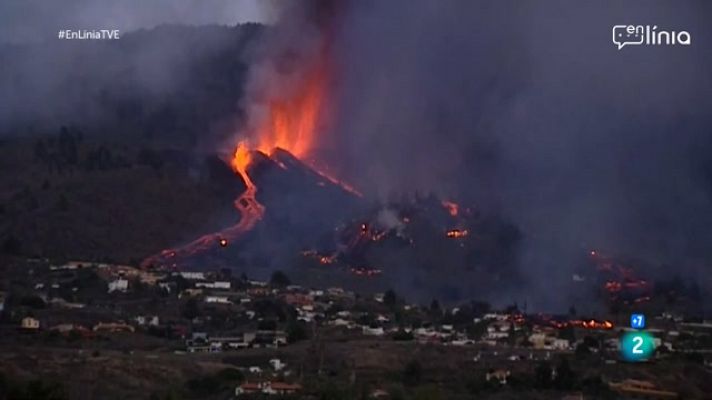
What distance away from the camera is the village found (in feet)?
128

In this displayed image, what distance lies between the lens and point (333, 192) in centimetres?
7812

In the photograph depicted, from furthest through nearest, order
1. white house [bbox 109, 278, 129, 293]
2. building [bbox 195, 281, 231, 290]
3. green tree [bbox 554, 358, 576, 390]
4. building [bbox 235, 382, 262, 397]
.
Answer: building [bbox 195, 281, 231, 290], white house [bbox 109, 278, 129, 293], green tree [bbox 554, 358, 576, 390], building [bbox 235, 382, 262, 397]

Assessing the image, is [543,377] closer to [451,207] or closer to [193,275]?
[193,275]

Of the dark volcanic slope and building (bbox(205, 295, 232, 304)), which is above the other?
the dark volcanic slope

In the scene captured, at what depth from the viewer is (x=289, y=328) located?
49.3 m

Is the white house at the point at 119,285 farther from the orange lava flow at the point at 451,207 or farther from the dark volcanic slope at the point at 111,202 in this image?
the orange lava flow at the point at 451,207

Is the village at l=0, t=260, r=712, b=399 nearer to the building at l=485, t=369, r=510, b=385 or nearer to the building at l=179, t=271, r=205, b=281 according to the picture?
the building at l=485, t=369, r=510, b=385

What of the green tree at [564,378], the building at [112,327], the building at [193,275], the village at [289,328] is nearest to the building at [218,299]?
the village at [289,328]

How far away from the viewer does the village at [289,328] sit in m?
38.9

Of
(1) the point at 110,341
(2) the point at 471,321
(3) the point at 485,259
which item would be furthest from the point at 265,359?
(3) the point at 485,259

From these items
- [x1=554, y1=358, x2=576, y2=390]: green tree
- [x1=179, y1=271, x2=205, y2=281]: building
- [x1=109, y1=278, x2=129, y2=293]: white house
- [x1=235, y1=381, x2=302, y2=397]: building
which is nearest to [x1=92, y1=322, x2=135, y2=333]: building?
[x1=109, y1=278, x2=129, y2=293]: white house

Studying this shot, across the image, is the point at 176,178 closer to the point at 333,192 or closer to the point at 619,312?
the point at 333,192

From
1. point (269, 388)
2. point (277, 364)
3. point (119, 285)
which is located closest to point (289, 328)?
point (277, 364)

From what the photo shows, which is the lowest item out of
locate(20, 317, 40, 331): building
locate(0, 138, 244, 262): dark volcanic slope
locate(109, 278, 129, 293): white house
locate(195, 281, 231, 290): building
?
locate(20, 317, 40, 331): building
